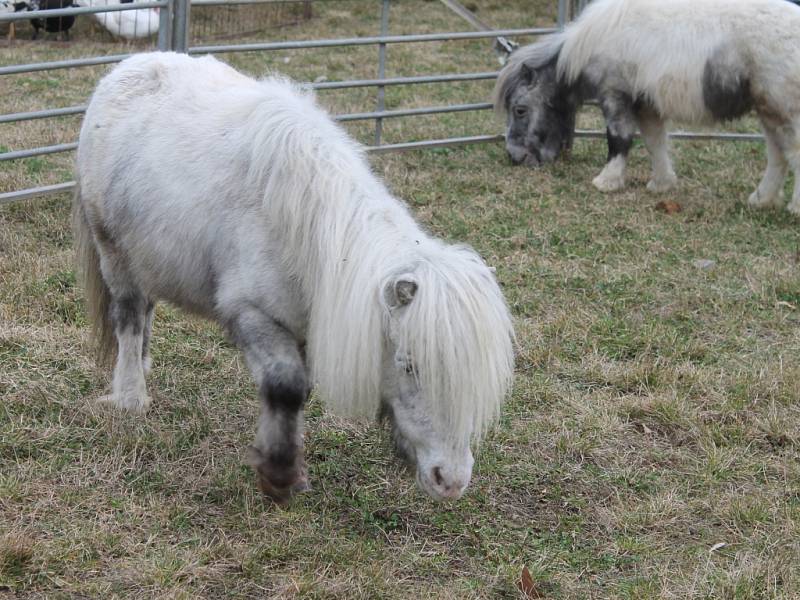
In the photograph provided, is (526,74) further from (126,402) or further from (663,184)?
(126,402)

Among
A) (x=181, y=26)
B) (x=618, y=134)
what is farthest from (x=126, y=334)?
(x=618, y=134)

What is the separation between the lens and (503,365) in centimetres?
290

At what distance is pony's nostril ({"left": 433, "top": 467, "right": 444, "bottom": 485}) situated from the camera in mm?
2928

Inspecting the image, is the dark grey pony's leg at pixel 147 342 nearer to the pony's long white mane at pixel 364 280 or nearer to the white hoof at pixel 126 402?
the white hoof at pixel 126 402

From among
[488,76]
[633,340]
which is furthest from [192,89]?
[488,76]

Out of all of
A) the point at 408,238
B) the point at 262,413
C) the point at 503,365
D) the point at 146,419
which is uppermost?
the point at 408,238

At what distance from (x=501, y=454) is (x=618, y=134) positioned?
425cm

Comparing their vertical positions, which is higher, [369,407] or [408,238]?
[408,238]

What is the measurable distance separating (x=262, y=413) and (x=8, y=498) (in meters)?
0.86

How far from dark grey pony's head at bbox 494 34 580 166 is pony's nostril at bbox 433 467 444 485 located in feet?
17.3

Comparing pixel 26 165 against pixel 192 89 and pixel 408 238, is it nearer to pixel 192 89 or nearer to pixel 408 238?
pixel 192 89

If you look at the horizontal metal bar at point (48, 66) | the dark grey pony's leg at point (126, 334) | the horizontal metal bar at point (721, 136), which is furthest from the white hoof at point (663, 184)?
the dark grey pony's leg at point (126, 334)

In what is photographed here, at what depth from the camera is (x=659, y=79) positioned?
23.4 feet

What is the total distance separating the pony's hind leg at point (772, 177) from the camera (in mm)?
7152
